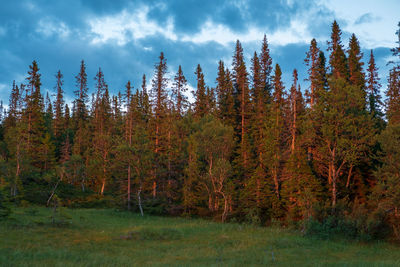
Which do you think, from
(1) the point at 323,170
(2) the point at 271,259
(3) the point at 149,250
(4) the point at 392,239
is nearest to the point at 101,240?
(3) the point at 149,250

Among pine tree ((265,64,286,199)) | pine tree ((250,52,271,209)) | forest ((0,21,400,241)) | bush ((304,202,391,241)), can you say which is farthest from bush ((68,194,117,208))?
bush ((304,202,391,241))

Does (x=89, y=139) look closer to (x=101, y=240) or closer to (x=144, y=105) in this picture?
(x=144, y=105)

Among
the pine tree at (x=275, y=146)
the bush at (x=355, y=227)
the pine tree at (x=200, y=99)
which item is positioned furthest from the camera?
the pine tree at (x=200, y=99)

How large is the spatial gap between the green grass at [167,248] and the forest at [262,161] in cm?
322

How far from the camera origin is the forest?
85.0 feet

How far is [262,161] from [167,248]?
22.3m

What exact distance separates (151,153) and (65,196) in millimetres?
15810

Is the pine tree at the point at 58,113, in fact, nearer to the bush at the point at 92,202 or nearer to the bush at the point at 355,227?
the bush at the point at 92,202

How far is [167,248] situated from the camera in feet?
56.6

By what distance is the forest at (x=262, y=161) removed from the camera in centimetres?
2590

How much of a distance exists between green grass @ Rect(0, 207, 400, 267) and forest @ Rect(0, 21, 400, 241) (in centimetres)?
322

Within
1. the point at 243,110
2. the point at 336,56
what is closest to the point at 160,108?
the point at 243,110

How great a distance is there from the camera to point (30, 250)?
1412cm

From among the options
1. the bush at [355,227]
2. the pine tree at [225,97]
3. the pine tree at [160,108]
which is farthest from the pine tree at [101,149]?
the bush at [355,227]
